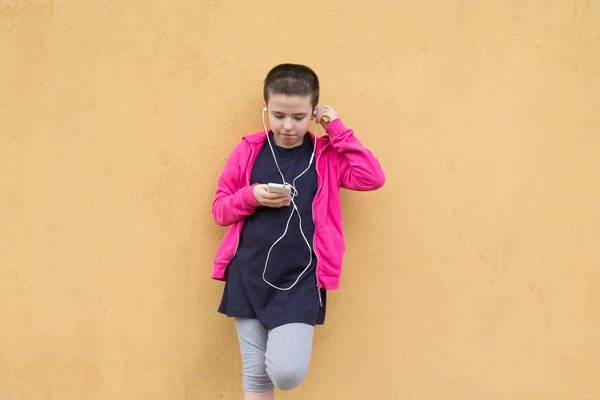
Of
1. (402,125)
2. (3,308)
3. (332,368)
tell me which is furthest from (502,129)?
(3,308)

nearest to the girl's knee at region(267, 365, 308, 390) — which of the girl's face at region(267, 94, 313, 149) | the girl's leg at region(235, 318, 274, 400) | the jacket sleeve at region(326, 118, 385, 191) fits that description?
the girl's leg at region(235, 318, 274, 400)

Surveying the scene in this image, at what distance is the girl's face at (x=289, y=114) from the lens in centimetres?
236

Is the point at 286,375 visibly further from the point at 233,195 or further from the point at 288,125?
the point at 288,125

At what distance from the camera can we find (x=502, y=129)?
2.78 meters

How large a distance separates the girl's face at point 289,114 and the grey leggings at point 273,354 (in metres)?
0.75

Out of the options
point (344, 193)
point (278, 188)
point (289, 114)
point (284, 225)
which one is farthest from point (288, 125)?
point (344, 193)

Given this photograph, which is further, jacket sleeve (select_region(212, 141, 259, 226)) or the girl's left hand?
the girl's left hand

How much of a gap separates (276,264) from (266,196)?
29 centimetres

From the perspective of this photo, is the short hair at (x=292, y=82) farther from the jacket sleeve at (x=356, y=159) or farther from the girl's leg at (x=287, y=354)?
the girl's leg at (x=287, y=354)

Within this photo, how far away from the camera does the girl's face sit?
2.36m

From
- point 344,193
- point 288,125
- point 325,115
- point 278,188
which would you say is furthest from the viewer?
point 344,193

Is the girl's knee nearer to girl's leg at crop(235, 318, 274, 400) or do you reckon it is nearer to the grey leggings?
the grey leggings

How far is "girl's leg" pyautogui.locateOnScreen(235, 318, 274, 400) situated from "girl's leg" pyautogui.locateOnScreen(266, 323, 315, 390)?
0.27 feet

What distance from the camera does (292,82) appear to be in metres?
2.37
